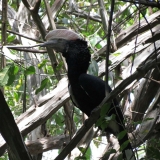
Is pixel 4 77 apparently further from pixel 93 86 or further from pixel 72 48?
pixel 72 48

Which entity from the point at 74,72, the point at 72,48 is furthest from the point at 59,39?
the point at 74,72

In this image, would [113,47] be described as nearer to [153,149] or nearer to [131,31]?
[131,31]

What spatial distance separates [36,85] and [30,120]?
101cm

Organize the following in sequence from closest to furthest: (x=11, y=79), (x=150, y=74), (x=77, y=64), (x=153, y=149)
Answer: (x=153, y=149) → (x=11, y=79) → (x=77, y=64) → (x=150, y=74)

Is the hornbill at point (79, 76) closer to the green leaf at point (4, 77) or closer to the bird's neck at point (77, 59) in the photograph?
the bird's neck at point (77, 59)

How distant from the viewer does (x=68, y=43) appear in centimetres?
310

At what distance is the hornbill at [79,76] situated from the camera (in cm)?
283

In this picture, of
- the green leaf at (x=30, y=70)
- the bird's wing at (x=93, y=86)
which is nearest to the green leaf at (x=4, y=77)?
the green leaf at (x=30, y=70)

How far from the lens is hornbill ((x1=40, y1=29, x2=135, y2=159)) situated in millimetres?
2834

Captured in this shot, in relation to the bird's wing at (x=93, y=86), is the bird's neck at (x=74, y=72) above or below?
above

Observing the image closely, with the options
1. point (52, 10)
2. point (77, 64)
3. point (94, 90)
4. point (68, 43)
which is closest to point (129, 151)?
point (94, 90)

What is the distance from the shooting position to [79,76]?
2.94 m

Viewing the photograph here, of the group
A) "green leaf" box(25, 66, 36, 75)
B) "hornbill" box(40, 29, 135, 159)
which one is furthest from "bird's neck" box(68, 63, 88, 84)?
"green leaf" box(25, 66, 36, 75)

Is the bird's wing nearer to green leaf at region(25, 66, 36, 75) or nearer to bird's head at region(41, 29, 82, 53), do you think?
bird's head at region(41, 29, 82, 53)
